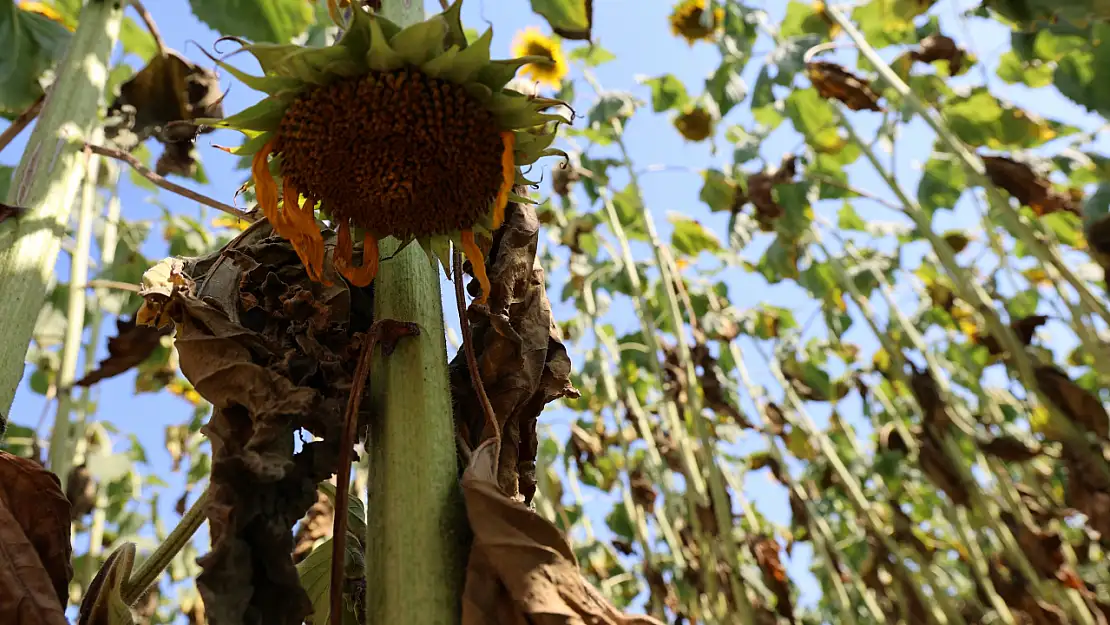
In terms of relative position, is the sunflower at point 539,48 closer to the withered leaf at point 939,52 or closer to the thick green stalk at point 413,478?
the withered leaf at point 939,52

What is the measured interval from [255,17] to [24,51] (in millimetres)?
425

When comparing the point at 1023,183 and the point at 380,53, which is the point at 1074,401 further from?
the point at 380,53

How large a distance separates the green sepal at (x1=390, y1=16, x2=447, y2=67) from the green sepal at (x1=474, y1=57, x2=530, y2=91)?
0.05m

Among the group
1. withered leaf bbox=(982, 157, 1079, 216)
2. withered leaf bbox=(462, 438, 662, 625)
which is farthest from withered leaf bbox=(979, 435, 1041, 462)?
withered leaf bbox=(462, 438, 662, 625)

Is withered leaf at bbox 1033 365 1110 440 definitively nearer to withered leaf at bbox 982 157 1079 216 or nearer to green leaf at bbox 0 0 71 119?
withered leaf at bbox 982 157 1079 216

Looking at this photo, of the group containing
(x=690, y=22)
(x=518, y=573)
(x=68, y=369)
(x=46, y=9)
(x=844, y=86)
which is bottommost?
(x=844, y=86)

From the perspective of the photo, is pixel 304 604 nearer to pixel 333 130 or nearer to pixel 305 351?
pixel 305 351

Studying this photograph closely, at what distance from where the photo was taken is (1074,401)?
2.24 metres

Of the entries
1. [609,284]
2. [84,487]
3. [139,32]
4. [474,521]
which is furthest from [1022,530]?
[139,32]

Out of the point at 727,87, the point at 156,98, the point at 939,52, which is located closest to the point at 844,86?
A: the point at 939,52

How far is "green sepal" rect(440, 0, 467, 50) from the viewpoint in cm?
74

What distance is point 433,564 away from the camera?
0.60m

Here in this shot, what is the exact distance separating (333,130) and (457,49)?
0.14 m

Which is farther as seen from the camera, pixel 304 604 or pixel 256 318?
pixel 256 318
